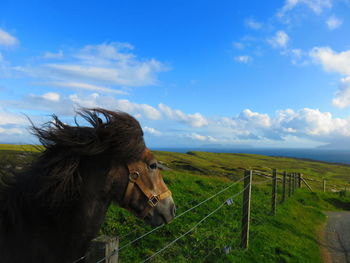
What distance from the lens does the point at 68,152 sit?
8.72 ft

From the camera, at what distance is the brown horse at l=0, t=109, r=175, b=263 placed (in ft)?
7.90

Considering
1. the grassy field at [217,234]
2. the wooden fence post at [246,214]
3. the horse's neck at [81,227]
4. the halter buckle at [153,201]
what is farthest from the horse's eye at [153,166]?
the wooden fence post at [246,214]

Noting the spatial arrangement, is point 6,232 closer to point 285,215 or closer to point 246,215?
point 246,215

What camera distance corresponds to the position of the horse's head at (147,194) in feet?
9.43

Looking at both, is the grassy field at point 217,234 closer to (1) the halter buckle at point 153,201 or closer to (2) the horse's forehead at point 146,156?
(2) the horse's forehead at point 146,156

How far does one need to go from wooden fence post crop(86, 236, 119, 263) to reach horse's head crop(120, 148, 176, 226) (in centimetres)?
62

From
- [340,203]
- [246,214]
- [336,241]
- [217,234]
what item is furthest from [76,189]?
[340,203]

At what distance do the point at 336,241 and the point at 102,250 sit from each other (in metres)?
9.53

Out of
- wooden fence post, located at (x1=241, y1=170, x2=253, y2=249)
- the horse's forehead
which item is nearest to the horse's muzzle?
the horse's forehead

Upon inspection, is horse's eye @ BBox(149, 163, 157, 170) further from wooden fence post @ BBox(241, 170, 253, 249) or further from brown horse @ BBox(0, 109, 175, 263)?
wooden fence post @ BBox(241, 170, 253, 249)

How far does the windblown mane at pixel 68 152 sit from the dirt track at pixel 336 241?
718 cm

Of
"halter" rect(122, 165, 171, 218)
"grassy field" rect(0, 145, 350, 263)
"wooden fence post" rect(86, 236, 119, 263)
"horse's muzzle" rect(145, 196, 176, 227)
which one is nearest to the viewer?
"wooden fence post" rect(86, 236, 119, 263)

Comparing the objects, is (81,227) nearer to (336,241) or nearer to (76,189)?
(76,189)

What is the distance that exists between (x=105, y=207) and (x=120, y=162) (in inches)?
19.0
